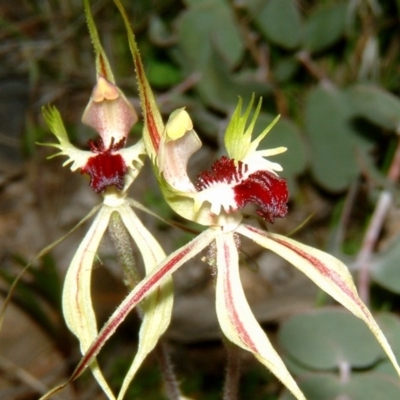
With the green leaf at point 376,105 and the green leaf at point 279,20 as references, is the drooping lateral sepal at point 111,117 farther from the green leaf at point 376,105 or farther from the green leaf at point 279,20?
the green leaf at point 279,20

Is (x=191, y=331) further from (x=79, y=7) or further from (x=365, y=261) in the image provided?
(x=79, y=7)

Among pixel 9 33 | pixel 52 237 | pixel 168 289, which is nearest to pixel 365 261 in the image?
pixel 168 289

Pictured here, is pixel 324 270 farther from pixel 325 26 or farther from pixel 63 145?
pixel 325 26

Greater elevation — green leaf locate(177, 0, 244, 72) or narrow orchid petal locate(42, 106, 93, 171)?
green leaf locate(177, 0, 244, 72)

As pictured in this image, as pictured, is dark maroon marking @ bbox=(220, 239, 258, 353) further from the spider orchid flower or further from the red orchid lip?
the red orchid lip

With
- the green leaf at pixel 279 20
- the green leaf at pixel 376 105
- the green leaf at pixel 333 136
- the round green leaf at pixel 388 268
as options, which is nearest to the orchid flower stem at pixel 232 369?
the round green leaf at pixel 388 268

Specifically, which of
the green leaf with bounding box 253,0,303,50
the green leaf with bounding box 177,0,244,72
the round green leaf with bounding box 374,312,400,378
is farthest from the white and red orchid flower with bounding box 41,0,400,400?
the green leaf with bounding box 253,0,303,50

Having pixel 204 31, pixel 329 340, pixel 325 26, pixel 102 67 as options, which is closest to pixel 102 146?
pixel 102 67
